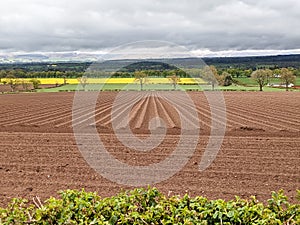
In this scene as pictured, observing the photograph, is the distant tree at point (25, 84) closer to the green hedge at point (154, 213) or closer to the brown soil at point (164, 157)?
the brown soil at point (164, 157)

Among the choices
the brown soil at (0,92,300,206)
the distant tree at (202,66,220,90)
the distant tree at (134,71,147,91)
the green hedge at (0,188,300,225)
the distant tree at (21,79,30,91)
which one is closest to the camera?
the green hedge at (0,188,300,225)

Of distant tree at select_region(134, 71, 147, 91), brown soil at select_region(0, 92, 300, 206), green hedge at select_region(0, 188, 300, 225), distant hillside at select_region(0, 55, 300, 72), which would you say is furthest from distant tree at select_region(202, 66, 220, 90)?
green hedge at select_region(0, 188, 300, 225)

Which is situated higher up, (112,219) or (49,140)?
(112,219)

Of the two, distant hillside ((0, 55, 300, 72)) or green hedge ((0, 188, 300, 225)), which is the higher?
distant hillside ((0, 55, 300, 72))

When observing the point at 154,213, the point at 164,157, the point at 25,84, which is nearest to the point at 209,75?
→ the point at 164,157

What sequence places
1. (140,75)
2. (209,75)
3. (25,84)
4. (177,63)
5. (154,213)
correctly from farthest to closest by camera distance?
1. (25,84)
2. (140,75)
3. (209,75)
4. (177,63)
5. (154,213)

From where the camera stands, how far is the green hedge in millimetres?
3951

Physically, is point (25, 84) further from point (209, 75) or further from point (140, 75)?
point (209, 75)

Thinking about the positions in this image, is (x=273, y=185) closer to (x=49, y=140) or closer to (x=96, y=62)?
(x=96, y=62)

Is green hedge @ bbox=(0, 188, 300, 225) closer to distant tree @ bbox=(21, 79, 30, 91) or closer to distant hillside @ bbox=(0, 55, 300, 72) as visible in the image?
distant hillside @ bbox=(0, 55, 300, 72)

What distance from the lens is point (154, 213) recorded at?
4.13m

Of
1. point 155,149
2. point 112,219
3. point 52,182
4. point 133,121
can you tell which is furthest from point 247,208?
point 133,121

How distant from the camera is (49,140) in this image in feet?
57.9

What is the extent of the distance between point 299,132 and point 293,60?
7604 inches
